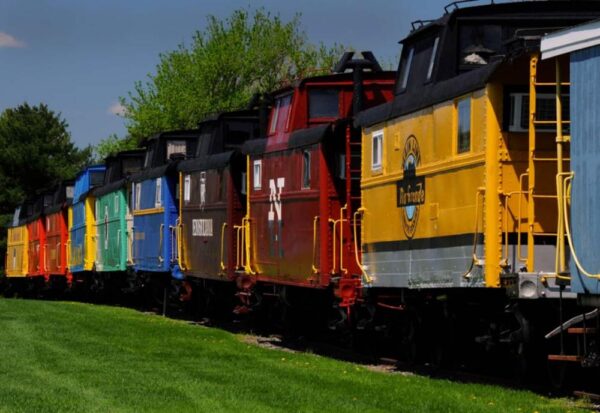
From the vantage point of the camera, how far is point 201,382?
51.3 ft

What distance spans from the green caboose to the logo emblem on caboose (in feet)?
69.5

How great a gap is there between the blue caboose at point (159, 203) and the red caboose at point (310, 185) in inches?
269

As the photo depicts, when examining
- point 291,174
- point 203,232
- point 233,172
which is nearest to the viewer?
point 291,174

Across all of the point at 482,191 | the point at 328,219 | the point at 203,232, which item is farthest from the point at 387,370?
the point at 203,232

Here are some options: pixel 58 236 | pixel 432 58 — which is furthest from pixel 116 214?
pixel 432 58

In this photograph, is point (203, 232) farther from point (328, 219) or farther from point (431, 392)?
point (431, 392)

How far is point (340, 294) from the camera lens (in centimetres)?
1969

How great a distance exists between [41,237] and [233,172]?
31889 mm

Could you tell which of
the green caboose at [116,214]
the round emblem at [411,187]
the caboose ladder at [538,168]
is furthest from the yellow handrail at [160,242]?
the caboose ladder at [538,168]

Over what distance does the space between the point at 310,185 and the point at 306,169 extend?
33 centimetres

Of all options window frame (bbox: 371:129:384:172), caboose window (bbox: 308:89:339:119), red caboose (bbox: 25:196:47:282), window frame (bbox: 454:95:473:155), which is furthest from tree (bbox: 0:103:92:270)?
window frame (bbox: 454:95:473:155)

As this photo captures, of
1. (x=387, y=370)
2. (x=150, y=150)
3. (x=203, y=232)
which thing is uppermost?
(x=150, y=150)

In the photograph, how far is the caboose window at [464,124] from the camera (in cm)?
1465

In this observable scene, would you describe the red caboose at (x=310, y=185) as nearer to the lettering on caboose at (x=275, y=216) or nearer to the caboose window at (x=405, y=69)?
the lettering on caboose at (x=275, y=216)
